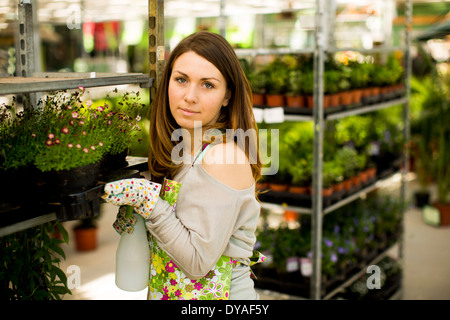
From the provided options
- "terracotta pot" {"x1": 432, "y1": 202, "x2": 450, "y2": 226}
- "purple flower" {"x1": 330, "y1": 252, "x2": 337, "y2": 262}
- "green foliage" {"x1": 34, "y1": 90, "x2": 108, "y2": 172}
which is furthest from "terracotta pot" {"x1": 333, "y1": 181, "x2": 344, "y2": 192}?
"terracotta pot" {"x1": 432, "y1": 202, "x2": 450, "y2": 226}

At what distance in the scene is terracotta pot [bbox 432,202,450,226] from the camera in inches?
225

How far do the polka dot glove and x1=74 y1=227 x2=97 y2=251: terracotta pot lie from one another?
3461mm

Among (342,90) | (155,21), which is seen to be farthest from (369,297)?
(155,21)

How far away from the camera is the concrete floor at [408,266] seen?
3703 mm

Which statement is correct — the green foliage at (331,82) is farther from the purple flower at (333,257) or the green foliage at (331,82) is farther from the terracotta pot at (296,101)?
the purple flower at (333,257)

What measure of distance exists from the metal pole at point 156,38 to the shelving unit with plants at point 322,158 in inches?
57.9

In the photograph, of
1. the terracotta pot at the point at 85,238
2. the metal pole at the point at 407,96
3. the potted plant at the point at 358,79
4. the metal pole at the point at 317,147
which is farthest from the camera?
the terracotta pot at the point at 85,238

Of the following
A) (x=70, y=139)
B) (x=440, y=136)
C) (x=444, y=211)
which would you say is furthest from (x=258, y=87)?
(x=444, y=211)

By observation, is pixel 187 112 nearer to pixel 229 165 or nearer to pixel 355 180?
pixel 229 165

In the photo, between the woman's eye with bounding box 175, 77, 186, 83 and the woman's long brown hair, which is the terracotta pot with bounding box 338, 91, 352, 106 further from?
the woman's eye with bounding box 175, 77, 186, 83

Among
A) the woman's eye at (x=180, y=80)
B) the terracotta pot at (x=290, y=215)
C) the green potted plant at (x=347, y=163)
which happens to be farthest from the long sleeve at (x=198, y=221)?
the terracotta pot at (x=290, y=215)

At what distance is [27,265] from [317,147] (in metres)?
1.84

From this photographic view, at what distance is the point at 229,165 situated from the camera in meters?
1.37
